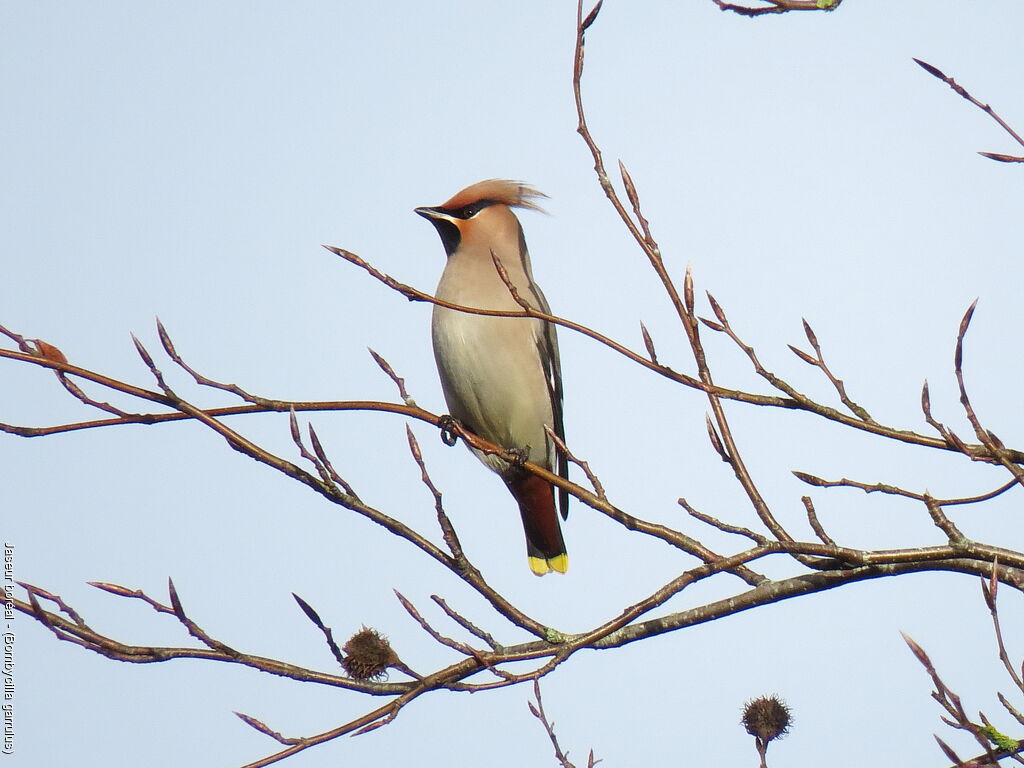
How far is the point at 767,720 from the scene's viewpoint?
3.12 m

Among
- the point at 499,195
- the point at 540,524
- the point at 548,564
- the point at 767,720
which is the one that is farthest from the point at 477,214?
the point at 767,720

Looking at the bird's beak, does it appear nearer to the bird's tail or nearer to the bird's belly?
the bird's belly

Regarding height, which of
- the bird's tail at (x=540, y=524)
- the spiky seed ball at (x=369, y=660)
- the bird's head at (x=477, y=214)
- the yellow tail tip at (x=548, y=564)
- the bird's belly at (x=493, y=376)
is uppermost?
the bird's head at (x=477, y=214)

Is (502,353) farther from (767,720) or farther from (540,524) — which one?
(767,720)

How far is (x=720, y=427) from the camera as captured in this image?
7.53 feet

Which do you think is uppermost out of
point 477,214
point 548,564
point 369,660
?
point 477,214

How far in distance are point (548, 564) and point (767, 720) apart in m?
1.93

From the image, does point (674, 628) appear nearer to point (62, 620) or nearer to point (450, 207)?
point (62, 620)

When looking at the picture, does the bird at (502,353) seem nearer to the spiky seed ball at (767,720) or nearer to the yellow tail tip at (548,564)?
the yellow tail tip at (548,564)

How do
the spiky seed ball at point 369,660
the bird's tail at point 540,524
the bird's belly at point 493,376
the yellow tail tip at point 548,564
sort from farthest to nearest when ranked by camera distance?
the yellow tail tip at point 548,564 → the bird's tail at point 540,524 → the bird's belly at point 493,376 → the spiky seed ball at point 369,660

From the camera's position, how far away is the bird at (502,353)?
4473 mm

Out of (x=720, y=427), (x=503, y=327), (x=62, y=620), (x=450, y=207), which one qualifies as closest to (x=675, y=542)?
A: (x=720, y=427)

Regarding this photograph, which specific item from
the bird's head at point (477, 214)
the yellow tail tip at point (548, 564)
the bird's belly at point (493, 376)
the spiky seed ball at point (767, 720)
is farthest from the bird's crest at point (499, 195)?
the spiky seed ball at point (767, 720)

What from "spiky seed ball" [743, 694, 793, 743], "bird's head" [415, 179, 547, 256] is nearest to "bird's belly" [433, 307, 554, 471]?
"bird's head" [415, 179, 547, 256]
